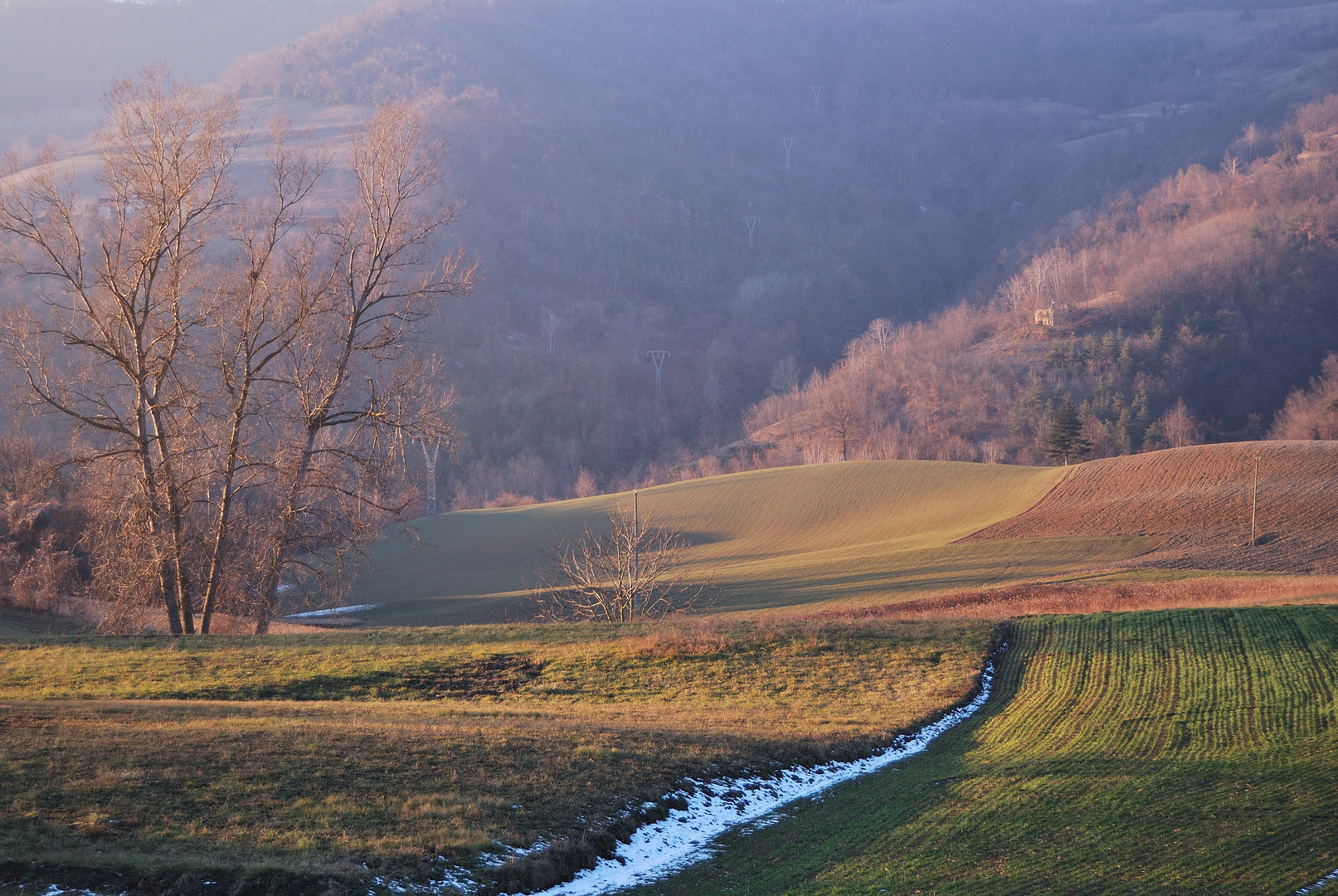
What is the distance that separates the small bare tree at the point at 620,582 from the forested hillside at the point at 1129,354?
187 feet

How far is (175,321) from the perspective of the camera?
2609 centimetres

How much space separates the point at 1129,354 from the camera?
132m

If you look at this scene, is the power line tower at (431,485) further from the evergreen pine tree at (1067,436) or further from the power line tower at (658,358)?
the power line tower at (658,358)

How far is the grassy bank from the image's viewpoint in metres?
9.47

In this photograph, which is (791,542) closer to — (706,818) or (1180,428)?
(706,818)

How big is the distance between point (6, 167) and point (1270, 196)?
671 ft

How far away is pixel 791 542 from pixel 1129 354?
310 feet

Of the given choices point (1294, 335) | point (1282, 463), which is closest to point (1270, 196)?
point (1294, 335)

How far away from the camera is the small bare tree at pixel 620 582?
39.2 m

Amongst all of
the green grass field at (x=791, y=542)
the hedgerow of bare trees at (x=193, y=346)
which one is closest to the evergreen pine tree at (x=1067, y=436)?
the green grass field at (x=791, y=542)

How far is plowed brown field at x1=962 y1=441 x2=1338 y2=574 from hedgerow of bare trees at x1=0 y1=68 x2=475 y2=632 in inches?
1450

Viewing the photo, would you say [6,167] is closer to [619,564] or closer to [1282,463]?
[619,564]

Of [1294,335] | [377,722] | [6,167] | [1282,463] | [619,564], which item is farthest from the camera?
[1294,335]

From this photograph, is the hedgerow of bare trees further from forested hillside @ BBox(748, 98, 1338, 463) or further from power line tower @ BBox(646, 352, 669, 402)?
power line tower @ BBox(646, 352, 669, 402)
